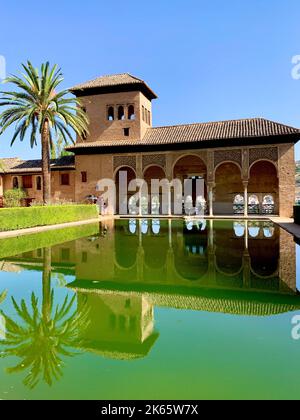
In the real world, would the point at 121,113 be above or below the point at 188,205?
above

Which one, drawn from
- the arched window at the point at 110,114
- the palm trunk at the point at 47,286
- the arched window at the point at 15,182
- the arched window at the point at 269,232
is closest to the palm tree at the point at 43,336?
the palm trunk at the point at 47,286

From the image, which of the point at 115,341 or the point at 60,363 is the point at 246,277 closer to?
the point at 115,341

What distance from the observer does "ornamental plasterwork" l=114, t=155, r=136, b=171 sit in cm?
2680

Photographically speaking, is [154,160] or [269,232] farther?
[154,160]

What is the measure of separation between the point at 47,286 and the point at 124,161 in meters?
21.7

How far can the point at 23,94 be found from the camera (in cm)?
2102

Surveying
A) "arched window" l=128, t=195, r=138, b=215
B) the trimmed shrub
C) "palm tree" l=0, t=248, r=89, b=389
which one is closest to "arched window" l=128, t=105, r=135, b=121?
"arched window" l=128, t=195, r=138, b=215

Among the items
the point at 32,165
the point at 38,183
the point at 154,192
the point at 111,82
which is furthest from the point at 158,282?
the point at 32,165

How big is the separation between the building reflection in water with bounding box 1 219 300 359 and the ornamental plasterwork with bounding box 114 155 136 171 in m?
16.7

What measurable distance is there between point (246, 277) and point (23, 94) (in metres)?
19.7

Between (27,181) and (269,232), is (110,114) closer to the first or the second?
(27,181)

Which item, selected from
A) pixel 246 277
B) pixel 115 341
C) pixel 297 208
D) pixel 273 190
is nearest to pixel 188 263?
pixel 246 277

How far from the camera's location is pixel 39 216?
17.1 m
